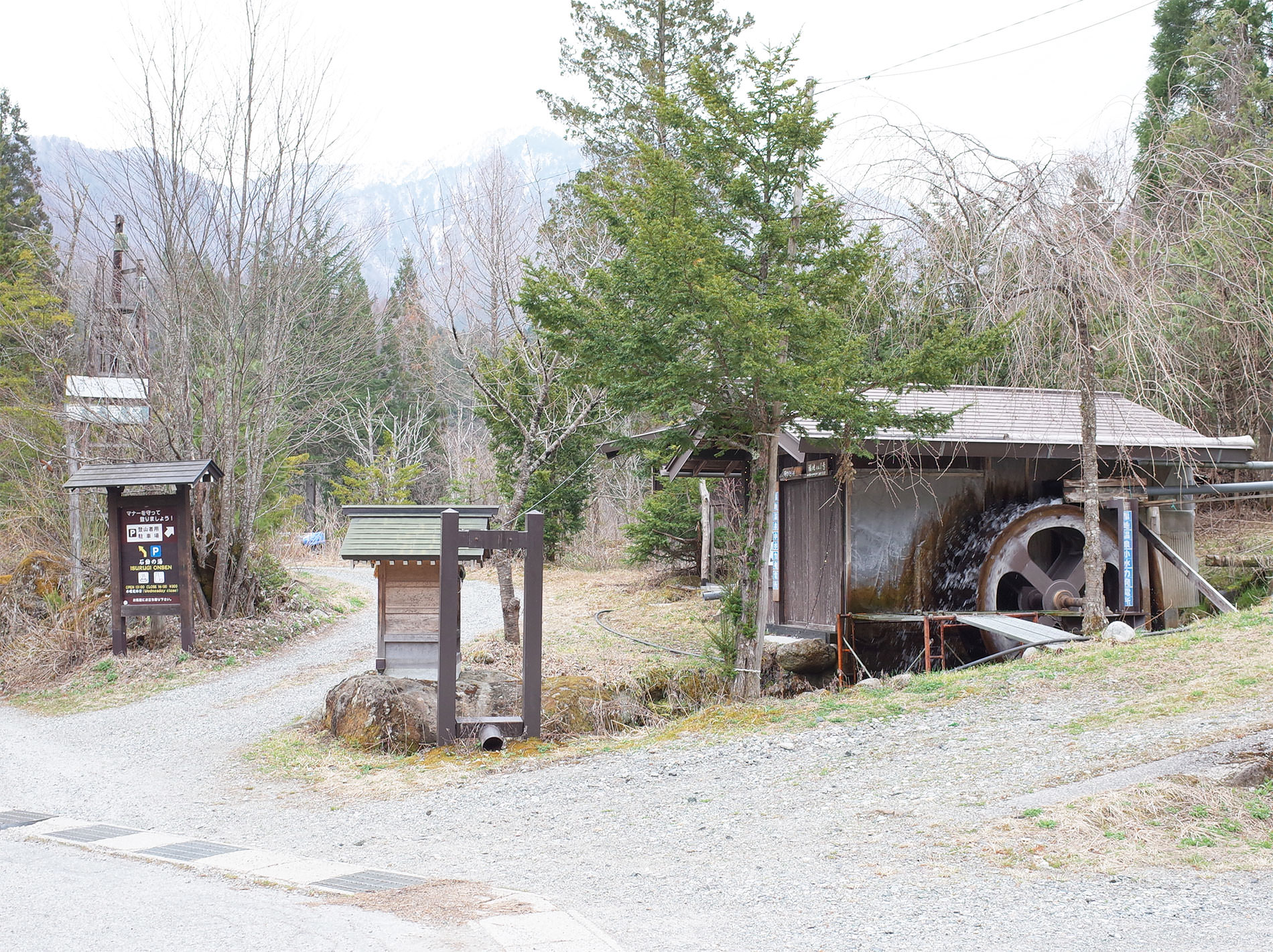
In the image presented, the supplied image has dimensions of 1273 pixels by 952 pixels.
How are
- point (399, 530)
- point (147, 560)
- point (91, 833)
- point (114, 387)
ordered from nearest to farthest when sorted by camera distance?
1. point (91, 833)
2. point (399, 530)
3. point (147, 560)
4. point (114, 387)

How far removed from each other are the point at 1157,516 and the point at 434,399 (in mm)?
33523

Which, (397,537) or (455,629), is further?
(397,537)

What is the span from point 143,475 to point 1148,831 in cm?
1197

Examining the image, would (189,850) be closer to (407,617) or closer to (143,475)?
(407,617)

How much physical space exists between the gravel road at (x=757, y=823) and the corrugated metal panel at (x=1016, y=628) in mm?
2350

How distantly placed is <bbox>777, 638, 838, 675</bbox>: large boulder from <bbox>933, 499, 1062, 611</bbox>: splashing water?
5.26 feet

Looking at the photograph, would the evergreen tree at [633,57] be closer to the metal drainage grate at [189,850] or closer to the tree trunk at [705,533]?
the tree trunk at [705,533]

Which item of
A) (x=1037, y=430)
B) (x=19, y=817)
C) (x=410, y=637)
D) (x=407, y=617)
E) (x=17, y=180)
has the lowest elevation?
(x=19, y=817)

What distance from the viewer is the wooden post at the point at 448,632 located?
860cm

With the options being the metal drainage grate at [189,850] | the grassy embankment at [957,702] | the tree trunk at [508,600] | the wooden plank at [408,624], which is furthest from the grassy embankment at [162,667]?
the metal drainage grate at [189,850]

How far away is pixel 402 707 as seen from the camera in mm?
8922

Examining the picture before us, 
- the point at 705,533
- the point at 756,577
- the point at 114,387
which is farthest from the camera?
the point at 705,533

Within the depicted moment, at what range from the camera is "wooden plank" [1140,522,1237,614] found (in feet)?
38.8

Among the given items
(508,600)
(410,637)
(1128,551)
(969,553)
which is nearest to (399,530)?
(410,637)
